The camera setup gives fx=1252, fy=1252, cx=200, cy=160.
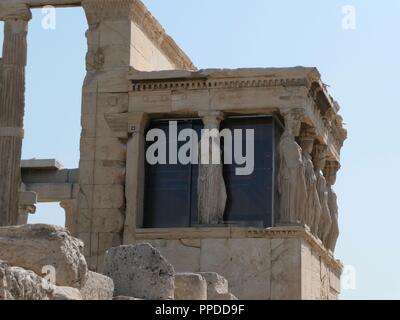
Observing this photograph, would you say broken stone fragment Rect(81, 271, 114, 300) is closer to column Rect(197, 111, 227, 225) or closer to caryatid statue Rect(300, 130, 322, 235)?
column Rect(197, 111, 227, 225)

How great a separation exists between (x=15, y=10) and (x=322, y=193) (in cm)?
616

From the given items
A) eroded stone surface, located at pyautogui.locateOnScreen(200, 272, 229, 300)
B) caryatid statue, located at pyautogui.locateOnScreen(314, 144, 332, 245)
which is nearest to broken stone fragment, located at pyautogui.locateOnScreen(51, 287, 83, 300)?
eroded stone surface, located at pyautogui.locateOnScreen(200, 272, 229, 300)

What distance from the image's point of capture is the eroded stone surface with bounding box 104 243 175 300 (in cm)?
1081

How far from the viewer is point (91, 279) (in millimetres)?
10148

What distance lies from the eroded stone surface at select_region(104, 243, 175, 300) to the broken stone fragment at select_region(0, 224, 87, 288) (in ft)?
3.26

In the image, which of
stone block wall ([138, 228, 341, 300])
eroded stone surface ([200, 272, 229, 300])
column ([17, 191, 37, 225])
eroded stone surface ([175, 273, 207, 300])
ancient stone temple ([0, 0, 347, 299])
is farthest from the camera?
column ([17, 191, 37, 225])

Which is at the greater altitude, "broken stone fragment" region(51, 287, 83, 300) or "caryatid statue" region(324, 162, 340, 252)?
"caryatid statue" region(324, 162, 340, 252)

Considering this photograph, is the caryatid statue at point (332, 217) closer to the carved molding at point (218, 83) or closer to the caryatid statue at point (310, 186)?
the caryatid statue at point (310, 186)

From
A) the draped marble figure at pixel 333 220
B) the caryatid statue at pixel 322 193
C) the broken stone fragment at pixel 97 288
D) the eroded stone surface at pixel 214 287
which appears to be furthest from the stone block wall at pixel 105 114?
the broken stone fragment at pixel 97 288

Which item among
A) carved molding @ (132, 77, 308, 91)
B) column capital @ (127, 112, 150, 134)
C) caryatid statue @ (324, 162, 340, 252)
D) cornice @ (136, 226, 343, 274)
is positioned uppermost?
carved molding @ (132, 77, 308, 91)

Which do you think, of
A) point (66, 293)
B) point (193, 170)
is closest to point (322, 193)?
point (193, 170)

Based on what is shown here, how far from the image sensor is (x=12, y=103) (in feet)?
70.9
